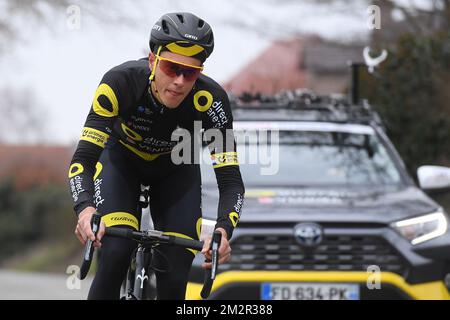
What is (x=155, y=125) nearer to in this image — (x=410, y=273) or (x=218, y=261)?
(x=218, y=261)

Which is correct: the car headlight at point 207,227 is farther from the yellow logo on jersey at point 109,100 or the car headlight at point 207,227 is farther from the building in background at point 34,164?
the building in background at point 34,164

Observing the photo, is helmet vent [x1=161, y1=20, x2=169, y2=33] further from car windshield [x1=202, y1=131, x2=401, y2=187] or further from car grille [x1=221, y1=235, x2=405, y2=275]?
car windshield [x1=202, y1=131, x2=401, y2=187]

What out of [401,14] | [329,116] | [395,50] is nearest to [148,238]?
[329,116]

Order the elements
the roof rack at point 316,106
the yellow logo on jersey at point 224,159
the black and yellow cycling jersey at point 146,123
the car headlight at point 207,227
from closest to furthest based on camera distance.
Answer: the black and yellow cycling jersey at point 146,123 < the yellow logo on jersey at point 224,159 < the car headlight at point 207,227 < the roof rack at point 316,106

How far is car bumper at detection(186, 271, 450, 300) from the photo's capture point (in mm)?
6652

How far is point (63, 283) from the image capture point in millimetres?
13961

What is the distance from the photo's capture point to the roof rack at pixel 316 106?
8.41 metres

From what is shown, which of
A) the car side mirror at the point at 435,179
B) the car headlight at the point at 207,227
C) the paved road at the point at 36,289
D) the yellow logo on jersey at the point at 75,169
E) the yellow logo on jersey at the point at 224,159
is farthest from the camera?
the paved road at the point at 36,289

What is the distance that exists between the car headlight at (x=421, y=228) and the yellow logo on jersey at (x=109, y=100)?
2.56m

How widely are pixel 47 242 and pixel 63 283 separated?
33.7ft

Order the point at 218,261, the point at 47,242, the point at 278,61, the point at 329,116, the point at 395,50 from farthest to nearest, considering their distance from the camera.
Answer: the point at 47,242 → the point at 278,61 → the point at 395,50 → the point at 329,116 → the point at 218,261

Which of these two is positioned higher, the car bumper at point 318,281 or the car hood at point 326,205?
the car hood at point 326,205

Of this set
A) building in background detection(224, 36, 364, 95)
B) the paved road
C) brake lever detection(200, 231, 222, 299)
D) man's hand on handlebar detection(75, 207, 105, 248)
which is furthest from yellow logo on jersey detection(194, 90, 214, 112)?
building in background detection(224, 36, 364, 95)

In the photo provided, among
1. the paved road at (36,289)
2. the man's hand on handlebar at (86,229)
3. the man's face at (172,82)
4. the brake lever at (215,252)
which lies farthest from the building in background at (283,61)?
the man's hand on handlebar at (86,229)
